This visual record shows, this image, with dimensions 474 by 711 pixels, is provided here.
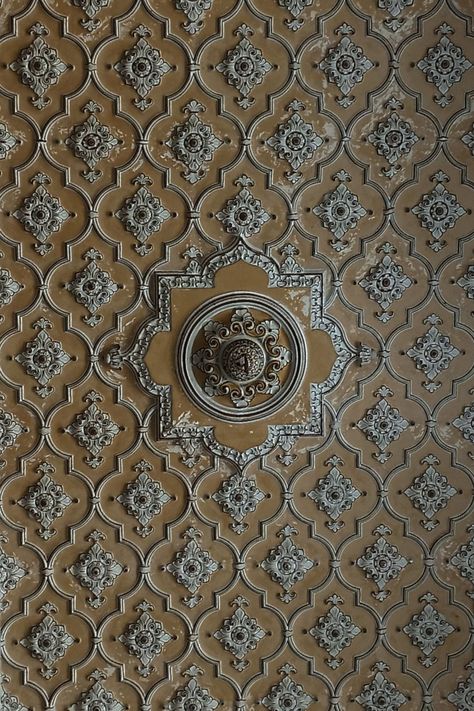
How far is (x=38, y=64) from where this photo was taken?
2.01 metres

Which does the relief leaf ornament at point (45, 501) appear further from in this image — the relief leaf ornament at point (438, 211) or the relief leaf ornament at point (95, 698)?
the relief leaf ornament at point (438, 211)

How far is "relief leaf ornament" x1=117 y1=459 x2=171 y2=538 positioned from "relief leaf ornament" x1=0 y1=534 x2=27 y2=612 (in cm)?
34

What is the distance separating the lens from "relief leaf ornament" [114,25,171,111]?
2.03m

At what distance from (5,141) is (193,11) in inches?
25.2

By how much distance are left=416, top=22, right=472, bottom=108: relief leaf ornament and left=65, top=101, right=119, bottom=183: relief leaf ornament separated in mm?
923

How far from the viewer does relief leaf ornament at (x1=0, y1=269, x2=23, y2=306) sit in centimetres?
203

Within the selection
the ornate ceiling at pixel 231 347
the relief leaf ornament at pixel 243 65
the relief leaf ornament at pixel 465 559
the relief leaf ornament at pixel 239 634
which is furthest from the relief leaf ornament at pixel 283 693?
the relief leaf ornament at pixel 243 65

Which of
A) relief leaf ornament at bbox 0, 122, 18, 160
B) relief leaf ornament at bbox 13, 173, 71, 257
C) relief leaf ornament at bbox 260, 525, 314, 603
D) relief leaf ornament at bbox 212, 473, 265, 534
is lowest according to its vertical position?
relief leaf ornament at bbox 260, 525, 314, 603

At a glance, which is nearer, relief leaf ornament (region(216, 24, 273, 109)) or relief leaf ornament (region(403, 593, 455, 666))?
relief leaf ornament (region(216, 24, 273, 109))

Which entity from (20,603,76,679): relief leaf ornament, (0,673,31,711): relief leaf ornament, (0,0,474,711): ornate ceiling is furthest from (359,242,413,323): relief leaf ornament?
(0,673,31,711): relief leaf ornament

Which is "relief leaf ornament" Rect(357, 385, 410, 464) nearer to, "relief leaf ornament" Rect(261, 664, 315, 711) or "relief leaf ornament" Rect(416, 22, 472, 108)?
"relief leaf ornament" Rect(261, 664, 315, 711)

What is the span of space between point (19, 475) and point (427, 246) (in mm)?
1352

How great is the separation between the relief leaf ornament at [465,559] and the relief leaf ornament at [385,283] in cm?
72

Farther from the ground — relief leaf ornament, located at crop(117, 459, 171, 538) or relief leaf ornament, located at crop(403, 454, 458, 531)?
relief leaf ornament, located at crop(403, 454, 458, 531)
